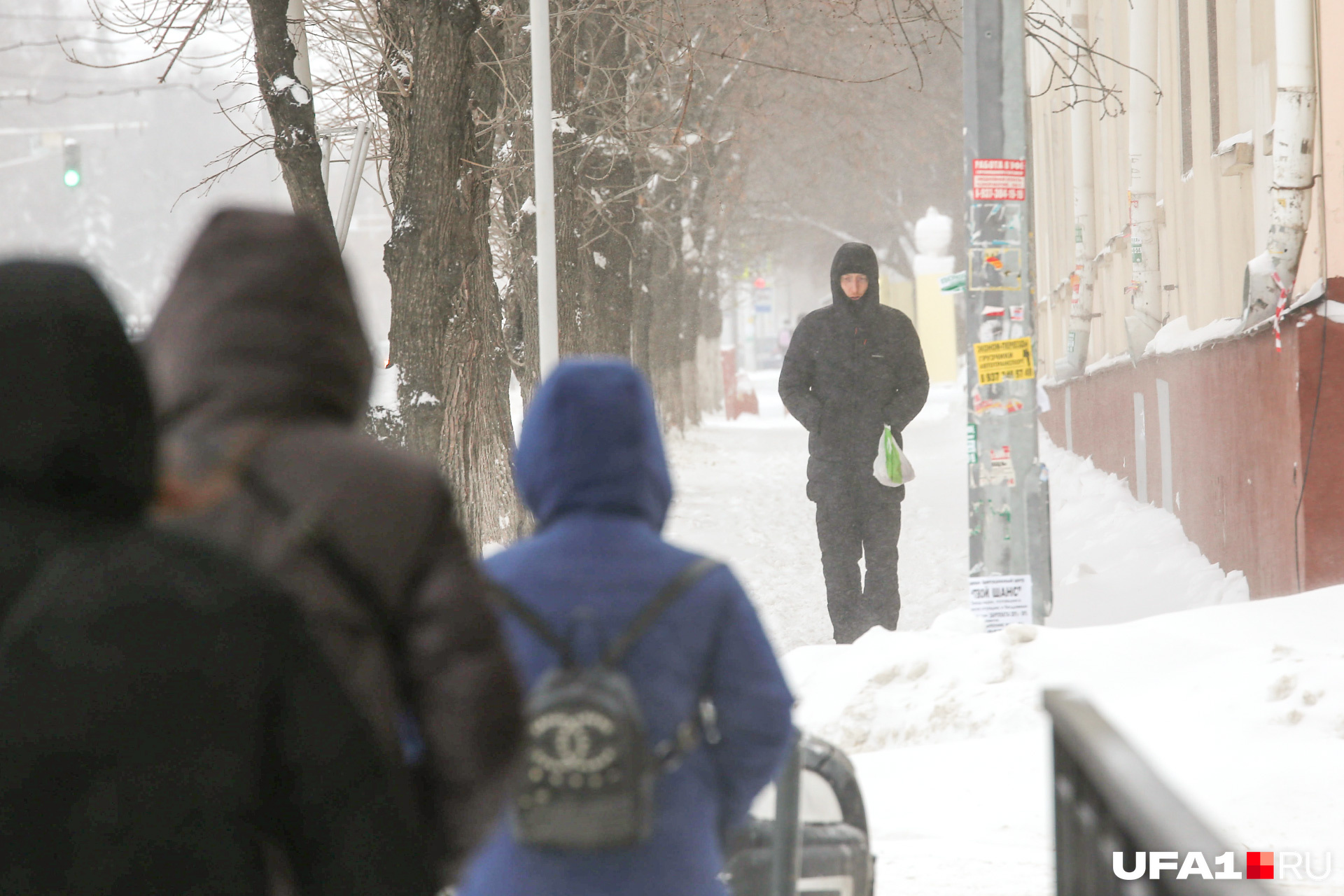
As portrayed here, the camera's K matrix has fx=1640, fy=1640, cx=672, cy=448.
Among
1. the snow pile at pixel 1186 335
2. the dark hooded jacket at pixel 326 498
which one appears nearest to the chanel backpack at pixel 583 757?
the dark hooded jacket at pixel 326 498

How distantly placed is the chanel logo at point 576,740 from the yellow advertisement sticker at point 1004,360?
603cm

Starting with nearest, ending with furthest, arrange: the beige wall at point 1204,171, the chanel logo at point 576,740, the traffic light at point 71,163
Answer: the chanel logo at point 576,740, the beige wall at point 1204,171, the traffic light at point 71,163

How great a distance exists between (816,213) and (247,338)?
44.6m

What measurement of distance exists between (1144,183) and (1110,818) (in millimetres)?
11850

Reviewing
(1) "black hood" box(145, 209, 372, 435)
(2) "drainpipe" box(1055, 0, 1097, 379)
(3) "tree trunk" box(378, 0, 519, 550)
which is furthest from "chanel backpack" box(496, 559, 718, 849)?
(2) "drainpipe" box(1055, 0, 1097, 379)

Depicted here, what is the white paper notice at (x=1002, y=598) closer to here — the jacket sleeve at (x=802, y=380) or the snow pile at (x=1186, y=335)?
the jacket sleeve at (x=802, y=380)

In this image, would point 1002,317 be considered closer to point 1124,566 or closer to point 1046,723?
point 1046,723

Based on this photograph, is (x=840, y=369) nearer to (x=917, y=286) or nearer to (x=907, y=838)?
(x=907, y=838)

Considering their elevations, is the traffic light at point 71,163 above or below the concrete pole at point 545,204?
above

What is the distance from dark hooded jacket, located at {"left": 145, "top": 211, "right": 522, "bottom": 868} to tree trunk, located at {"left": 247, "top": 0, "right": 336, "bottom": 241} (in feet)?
26.8

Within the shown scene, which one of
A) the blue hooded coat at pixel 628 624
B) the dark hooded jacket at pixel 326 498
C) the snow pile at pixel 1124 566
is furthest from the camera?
the snow pile at pixel 1124 566

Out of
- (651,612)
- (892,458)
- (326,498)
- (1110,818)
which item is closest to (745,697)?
(651,612)

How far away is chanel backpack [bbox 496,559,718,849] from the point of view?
2.31m

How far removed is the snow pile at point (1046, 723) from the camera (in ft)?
15.3
